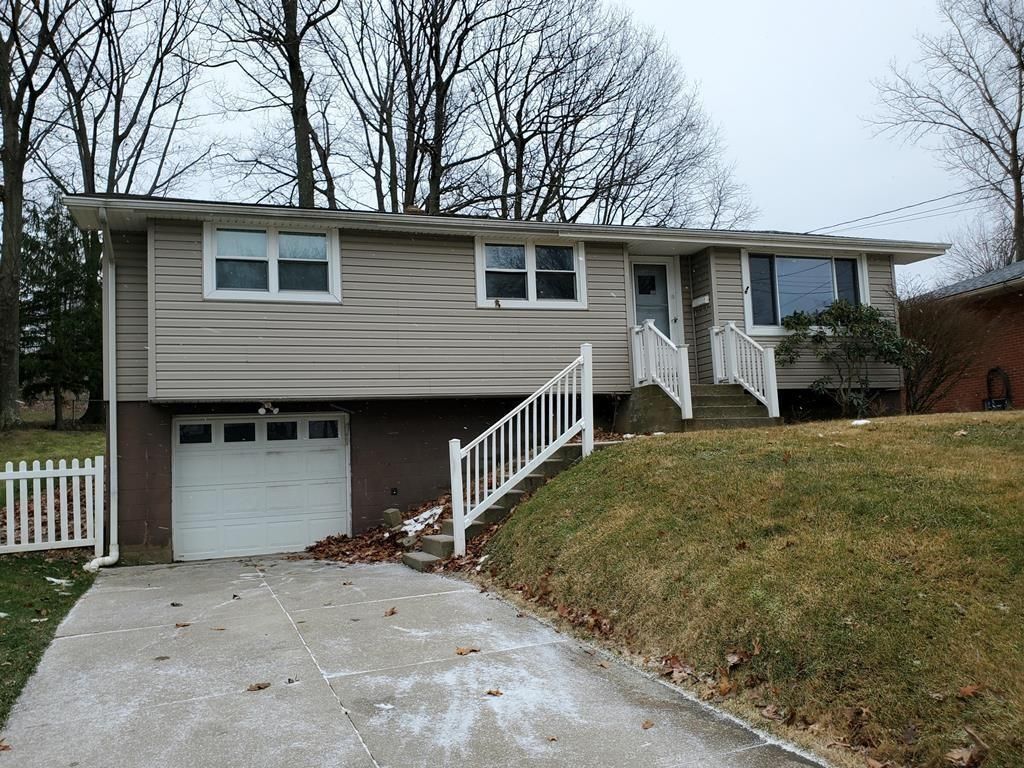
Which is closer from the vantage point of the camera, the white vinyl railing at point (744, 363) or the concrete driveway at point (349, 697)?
the concrete driveway at point (349, 697)

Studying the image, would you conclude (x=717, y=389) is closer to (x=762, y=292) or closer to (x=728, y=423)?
(x=728, y=423)

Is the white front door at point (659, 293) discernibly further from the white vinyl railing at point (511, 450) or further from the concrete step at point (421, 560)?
the concrete step at point (421, 560)

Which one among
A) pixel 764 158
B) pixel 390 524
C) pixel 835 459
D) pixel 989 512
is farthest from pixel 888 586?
pixel 764 158

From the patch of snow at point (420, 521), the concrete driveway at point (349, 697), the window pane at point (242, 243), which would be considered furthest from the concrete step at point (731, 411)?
the window pane at point (242, 243)

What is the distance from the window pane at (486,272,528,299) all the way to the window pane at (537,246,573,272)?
38 centimetres

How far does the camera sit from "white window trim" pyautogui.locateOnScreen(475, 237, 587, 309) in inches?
450

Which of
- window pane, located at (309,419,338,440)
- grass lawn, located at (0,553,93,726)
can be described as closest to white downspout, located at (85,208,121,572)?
grass lawn, located at (0,553,93,726)

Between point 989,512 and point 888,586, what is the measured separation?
3.86 ft

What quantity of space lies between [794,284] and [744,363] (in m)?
2.32

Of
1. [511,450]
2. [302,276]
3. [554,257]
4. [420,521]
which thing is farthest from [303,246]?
[511,450]

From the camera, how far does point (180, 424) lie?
10.6 m

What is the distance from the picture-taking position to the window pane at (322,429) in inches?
445

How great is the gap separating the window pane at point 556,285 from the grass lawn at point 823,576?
438 centimetres

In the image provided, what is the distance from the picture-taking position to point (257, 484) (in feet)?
36.0
